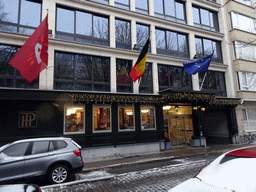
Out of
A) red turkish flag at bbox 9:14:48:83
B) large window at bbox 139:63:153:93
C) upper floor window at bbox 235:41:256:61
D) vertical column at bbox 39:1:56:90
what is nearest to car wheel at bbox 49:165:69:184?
red turkish flag at bbox 9:14:48:83

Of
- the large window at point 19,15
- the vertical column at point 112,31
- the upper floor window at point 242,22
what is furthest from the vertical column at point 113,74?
the upper floor window at point 242,22

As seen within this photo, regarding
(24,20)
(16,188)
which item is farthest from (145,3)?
(16,188)

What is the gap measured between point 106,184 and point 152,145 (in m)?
7.51

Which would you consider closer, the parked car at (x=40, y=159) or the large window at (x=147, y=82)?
the parked car at (x=40, y=159)

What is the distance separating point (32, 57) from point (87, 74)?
4804mm

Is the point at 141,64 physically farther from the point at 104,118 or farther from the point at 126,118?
the point at 104,118

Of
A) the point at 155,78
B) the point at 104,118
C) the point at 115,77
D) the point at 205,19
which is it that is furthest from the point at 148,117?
the point at 205,19

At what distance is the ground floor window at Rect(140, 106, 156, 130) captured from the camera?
1375 centimetres

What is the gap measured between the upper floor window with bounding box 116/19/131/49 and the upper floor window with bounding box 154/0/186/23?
3.47m

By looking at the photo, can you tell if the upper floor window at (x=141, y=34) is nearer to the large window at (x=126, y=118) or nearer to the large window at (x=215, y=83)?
the large window at (x=126, y=118)

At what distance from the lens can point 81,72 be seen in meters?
12.5

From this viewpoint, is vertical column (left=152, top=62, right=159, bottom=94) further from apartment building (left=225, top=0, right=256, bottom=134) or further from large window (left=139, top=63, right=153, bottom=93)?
apartment building (left=225, top=0, right=256, bottom=134)

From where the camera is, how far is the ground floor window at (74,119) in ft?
37.4

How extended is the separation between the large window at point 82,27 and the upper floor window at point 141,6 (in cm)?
333
